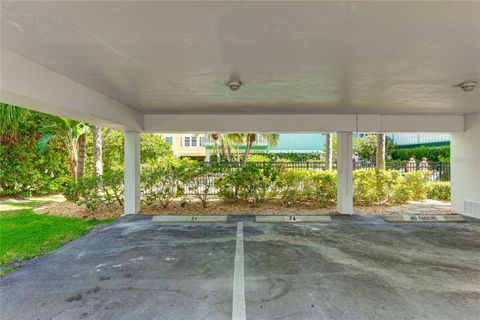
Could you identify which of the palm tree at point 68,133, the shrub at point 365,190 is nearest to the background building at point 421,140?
the shrub at point 365,190

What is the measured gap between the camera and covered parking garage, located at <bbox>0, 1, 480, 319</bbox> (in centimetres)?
262

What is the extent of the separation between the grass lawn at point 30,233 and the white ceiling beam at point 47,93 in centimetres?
259

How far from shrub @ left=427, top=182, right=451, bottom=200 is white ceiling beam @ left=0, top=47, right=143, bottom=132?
37.7ft

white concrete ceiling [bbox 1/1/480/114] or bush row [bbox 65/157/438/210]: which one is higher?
white concrete ceiling [bbox 1/1/480/114]

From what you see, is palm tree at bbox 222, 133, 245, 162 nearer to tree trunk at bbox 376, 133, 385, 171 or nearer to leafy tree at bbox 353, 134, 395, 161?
tree trunk at bbox 376, 133, 385, 171

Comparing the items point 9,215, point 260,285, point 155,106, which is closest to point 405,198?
point 260,285

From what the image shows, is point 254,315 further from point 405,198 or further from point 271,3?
point 405,198

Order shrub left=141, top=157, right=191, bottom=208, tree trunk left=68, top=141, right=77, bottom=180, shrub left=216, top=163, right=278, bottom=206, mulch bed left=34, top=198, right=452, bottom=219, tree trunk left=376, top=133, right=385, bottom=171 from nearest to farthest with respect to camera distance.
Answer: mulch bed left=34, top=198, right=452, bottom=219
shrub left=141, top=157, right=191, bottom=208
shrub left=216, top=163, right=278, bottom=206
tree trunk left=68, top=141, right=77, bottom=180
tree trunk left=376, top=133, right=385, bottom=171

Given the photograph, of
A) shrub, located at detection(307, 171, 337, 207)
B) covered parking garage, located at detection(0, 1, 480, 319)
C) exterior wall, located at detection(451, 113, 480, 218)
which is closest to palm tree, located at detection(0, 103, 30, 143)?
Result: covered parking garage, located at detection(0, 1, 480, 319)

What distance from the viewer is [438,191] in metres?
10.7

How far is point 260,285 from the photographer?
3.69 m

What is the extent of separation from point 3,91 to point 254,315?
3953 millimetres

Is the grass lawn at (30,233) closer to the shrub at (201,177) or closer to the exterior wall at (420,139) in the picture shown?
the shrub at (201,177)

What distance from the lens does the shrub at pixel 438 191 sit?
1060 centimetres
